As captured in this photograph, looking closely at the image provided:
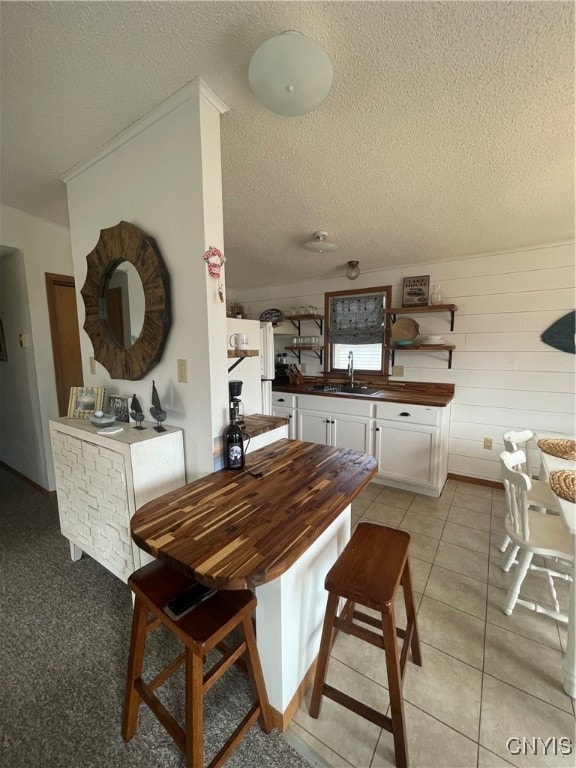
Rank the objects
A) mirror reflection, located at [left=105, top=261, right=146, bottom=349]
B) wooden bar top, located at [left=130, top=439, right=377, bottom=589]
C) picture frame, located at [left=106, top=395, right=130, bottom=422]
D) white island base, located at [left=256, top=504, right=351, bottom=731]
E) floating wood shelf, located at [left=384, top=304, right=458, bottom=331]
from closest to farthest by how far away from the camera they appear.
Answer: wooden bar top, located at [left=130, top=439, right=377, bottom=589], white island base, located at [left=256, top=504, right=351, bottom=731], mirror reflection, located at [left=105, top=261, right=146, bottom=349], picture frame, located at [left=106, top=395, right=130, bottom=422], floating wood shelf, located at [left=384, top=304, right=458, bottom=331]

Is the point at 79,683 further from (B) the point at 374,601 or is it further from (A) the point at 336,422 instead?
(A) the point at 336,422

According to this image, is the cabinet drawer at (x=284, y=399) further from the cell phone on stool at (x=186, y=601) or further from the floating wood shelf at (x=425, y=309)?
the cell phone on stool at (x=186, y=601)

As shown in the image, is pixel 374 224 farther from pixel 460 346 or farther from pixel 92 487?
pixel 92 487

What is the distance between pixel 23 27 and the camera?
38.0 inches

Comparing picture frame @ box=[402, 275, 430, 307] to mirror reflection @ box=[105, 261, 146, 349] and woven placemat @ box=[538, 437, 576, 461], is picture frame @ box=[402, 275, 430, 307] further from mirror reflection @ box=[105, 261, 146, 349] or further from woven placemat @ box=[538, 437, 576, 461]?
mirror reflection @ box=[105, 261, 146, 349]

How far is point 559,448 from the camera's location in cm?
198

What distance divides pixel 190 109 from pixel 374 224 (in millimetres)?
1528

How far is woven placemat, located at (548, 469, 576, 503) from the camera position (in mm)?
1342

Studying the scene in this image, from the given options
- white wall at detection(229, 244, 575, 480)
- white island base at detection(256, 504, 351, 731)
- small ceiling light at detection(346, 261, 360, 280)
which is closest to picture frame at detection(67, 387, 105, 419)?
white island base at detection(256, 504, 351, 731)

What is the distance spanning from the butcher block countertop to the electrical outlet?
1.94m

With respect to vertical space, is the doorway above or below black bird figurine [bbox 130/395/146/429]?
above

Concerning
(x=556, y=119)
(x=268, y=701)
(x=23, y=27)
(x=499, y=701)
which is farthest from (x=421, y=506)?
(x=23, y=27)

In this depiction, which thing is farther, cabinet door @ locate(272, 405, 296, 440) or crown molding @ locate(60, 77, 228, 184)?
cabinet door @ locate(272, 405, 296, 440)

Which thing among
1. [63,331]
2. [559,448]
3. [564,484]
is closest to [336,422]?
[559,448]
